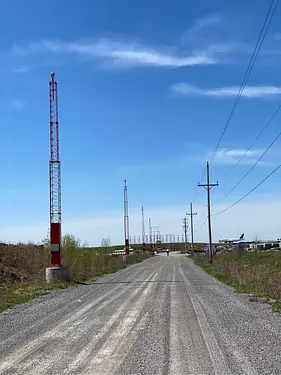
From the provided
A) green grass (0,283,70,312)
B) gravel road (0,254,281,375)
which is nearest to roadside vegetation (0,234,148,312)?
green grass (0,283,70,312)

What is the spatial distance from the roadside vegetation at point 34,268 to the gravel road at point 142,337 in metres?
4.32

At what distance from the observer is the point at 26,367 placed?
8070 millimetres

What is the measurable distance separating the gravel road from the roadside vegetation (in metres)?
4.32

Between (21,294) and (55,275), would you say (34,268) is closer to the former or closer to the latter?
(55,275)

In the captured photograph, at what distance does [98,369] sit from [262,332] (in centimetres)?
473

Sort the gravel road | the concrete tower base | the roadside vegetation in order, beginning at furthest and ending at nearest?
the concrete tower base, the roadside vegetation, the gravel road

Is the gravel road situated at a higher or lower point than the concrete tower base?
lower

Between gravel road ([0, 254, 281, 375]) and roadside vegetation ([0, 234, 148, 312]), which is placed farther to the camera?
roadside vegetation ([0, 234, 148, 312])

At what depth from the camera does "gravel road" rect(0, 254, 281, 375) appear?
796cm

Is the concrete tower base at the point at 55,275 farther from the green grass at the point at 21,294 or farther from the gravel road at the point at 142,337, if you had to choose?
the gravel road at the point at 142,337

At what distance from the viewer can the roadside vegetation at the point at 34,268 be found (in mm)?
22664

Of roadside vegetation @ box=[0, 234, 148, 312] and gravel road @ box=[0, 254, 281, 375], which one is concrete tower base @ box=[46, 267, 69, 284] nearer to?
roadside vegetation @ box=[0, 234, 148, 312]

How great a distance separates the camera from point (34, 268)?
36531mm

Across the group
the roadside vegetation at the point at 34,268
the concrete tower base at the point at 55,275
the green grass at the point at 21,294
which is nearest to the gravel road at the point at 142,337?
the green grass at the point at 21,294
